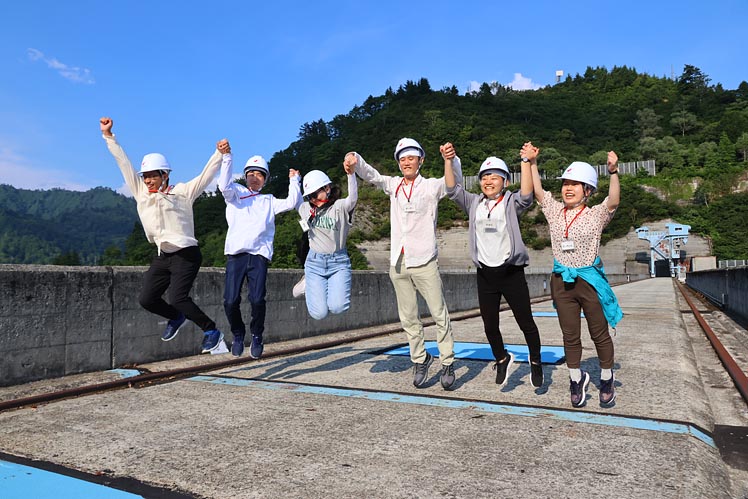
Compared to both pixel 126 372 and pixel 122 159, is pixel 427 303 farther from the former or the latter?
pixel 126 372

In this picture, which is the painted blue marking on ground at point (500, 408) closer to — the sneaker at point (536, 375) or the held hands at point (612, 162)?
the sneaker at point (536, 375)

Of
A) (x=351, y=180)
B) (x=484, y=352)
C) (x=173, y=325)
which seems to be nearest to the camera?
(x=351, y=180)

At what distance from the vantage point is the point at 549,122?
444 ft

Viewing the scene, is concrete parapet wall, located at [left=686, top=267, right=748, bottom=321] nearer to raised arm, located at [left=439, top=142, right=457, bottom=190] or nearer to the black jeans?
raised arm, located at [left=439, top=142, right=457, bottom=190]

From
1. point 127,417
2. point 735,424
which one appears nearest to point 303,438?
point 127,417

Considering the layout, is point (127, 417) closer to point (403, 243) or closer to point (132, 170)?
point (132, 170)

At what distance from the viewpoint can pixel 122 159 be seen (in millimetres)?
5094

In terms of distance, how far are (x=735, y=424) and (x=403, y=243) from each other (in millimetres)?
2961

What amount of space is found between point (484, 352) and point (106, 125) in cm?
541

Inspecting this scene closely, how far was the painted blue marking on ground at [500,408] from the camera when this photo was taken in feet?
11.8

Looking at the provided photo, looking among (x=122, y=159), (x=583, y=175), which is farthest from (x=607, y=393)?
(x=122, y=159)

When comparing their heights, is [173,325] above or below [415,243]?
below

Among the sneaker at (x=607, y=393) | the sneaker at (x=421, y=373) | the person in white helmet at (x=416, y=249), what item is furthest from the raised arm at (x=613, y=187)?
the sneaker at (x=421, y=373)

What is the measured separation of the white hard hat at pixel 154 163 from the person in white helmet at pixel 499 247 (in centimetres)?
269
